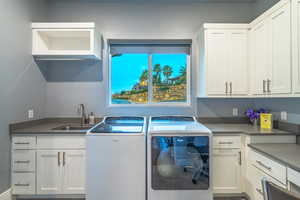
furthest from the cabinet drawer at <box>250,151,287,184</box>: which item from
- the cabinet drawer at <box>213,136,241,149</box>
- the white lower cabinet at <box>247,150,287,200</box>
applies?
the cabinet drawer at <box>213,136,241,149</box>

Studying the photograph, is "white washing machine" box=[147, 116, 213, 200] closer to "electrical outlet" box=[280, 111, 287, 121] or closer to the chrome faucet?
"electrical outlet" box=[280, 111, 287, 121]

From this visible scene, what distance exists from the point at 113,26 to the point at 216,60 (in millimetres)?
1615

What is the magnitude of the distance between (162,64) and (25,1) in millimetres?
2053

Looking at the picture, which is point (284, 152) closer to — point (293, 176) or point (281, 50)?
point (293, 176)

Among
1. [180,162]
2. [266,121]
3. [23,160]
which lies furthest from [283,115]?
[23,160]

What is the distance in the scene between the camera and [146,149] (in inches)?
87.5

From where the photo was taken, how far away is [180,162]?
2.27 m

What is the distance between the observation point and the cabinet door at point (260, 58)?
90.8 inches

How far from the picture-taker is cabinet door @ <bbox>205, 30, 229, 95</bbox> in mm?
2693

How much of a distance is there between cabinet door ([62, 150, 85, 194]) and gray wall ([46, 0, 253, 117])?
825mm

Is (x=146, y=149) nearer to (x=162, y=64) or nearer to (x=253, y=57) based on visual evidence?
(x=162, y=64)

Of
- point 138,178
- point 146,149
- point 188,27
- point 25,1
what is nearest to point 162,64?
point 188,27

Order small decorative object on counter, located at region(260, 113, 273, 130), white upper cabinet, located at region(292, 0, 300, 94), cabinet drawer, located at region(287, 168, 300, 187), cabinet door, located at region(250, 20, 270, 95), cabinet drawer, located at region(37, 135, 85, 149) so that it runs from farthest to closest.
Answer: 1. small decorative object on counter, located at region(260, 113, 273, 130)
2. cabinet drawer, located at region(37, 135, 85, 149)
3. cabinet door, located at region(250, 20, 270, 95)
4. white upper cabinet, located at region(292, 0, 300, 94)
5. cabinet drawer, located at region(287, 168, 300, 187)

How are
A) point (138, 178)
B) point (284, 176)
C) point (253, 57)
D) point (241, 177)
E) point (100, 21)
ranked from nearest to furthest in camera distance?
point (284, 176)
point (138, 178)
point (241, 177)
point (253, 57)
point (100, 21)
